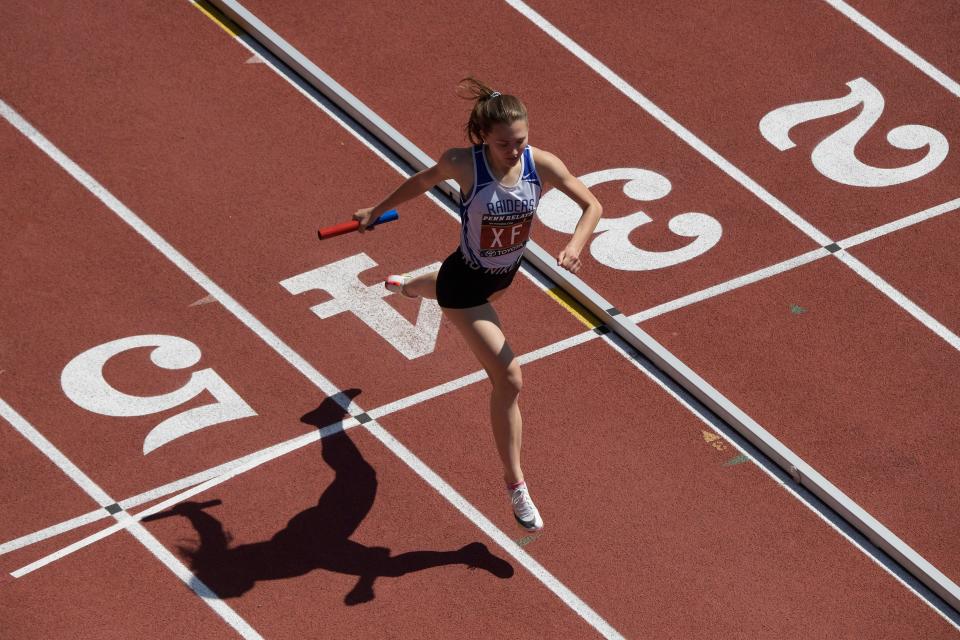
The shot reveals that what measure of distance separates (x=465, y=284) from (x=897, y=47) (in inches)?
240

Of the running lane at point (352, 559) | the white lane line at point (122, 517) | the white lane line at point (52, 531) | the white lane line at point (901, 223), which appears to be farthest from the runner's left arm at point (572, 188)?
the white lane line at point (901, 223)

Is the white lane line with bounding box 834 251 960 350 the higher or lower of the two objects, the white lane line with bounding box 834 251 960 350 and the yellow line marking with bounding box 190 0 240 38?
the lower

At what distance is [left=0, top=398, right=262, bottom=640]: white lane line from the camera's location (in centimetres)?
779

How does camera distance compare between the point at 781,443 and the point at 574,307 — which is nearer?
the point at 781,443

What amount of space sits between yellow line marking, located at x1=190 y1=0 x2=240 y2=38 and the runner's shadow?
182 inches

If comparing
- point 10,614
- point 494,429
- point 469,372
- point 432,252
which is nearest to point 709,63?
point 432,252

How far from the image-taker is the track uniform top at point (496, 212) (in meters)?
7.63

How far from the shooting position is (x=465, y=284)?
796 centimetres

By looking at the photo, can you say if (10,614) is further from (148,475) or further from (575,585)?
(575,585)

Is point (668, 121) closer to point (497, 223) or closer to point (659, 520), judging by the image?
point (659, 520)

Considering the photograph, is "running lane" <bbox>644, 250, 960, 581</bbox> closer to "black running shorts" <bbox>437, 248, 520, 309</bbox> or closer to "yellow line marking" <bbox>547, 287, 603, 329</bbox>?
"yellow line marking" <bbox>547, 287, 603, 329</bbox>

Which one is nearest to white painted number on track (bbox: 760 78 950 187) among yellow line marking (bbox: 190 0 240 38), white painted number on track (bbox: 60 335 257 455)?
yellow line marking (bbox: 190 0 240 38)

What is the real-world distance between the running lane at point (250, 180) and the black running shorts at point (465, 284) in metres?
1.28

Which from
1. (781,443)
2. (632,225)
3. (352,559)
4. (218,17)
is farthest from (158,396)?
(218,17)
